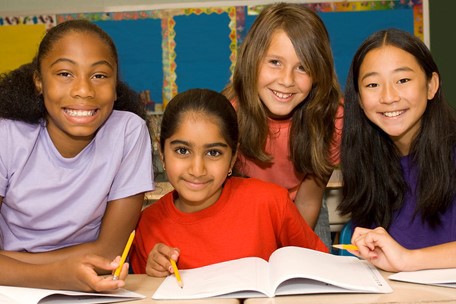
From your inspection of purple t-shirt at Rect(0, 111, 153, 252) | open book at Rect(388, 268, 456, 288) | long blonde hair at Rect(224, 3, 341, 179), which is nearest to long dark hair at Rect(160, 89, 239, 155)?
purple t-shirt at Rect(0, 111, 153, 252)

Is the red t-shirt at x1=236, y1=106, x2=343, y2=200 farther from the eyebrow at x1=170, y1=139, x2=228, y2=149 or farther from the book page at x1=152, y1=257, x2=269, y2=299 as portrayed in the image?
the book page at x1=152, y1=257, x2=269, y2=299

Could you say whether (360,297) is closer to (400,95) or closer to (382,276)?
(382,276)

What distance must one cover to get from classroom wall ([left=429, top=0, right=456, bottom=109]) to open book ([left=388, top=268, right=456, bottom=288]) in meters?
2.10

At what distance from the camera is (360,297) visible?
0.94 metres

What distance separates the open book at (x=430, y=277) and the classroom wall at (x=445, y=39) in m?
2.10

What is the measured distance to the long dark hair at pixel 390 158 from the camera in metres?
1.49

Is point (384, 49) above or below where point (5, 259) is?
above

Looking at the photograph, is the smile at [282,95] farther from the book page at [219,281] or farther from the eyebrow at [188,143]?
the book page at [219,281]

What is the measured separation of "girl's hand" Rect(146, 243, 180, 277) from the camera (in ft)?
3.86

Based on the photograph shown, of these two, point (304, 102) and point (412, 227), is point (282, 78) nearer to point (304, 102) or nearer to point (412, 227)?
point (304, 102)

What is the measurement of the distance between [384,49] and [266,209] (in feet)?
1.69

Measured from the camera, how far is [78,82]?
4.17ft

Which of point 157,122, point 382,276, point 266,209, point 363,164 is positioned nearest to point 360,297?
point 382,276

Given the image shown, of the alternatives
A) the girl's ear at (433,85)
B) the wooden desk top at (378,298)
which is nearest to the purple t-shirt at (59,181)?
the wooden desk top at (378,298)
